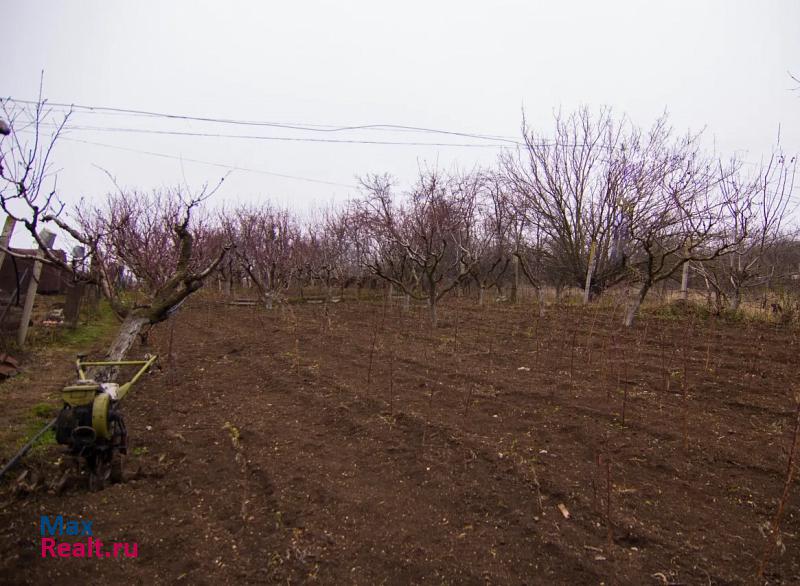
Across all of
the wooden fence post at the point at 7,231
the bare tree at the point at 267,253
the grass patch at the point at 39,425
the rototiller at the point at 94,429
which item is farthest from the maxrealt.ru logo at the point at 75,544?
the bare tree at the point at 267,253

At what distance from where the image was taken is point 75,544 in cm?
230

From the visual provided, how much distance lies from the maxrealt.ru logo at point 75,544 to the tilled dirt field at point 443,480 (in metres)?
0.04

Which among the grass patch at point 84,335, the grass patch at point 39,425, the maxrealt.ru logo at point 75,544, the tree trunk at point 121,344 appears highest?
the tree trunk at point 121,344

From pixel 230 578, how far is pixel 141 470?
4.24 feet

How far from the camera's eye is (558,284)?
54.5ft

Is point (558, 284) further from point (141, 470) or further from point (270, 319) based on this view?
point (141, 470)

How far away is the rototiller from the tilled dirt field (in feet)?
0.45

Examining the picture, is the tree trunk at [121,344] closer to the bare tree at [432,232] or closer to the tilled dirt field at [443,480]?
the tilled dirt field at [443,480]

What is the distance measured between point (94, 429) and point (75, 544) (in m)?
0.59

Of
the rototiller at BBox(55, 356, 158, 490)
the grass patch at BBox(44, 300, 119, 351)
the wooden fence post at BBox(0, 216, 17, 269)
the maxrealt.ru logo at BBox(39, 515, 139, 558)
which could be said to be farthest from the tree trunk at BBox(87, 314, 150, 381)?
the grass patch at BBox(44, 300, 119, 351)

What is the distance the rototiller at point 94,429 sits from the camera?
2.65m

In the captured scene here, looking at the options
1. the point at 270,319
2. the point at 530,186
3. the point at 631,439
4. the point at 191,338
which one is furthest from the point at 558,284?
the point at 631,439

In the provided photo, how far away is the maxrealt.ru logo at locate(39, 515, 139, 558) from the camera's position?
223 cm

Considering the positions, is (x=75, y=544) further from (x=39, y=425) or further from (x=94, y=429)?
(x=39, y=425)
